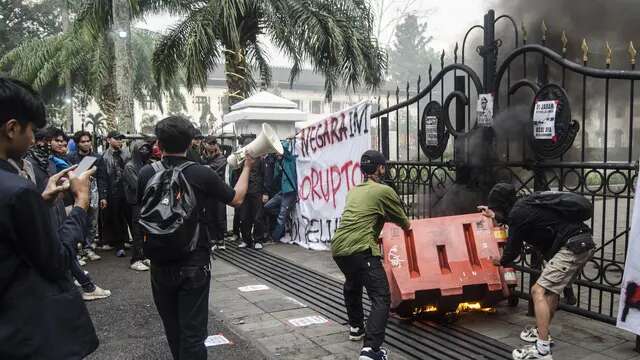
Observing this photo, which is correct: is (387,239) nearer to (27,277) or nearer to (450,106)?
(450,106)

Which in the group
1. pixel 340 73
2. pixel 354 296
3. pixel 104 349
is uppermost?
pixel 340 73

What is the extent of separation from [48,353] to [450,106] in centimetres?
494

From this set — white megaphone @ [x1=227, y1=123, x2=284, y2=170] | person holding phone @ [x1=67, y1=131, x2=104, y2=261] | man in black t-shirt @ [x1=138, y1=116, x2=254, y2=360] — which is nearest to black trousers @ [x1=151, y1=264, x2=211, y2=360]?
man in black t-shirt @ [x1=138, y1=116, x2=254, y2=360]

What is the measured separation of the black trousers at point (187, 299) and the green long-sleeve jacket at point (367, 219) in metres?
1.25

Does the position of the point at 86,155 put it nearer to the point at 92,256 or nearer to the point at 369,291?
the point at 92,256

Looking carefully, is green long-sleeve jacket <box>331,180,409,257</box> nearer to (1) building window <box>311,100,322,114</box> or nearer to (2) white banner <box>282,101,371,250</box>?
(2) white banner <box>282,101,371,250</box>

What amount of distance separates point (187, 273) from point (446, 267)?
7.92 ft

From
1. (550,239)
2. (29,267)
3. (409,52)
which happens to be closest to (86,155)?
(29,267)

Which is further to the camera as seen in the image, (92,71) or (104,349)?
(92,71)

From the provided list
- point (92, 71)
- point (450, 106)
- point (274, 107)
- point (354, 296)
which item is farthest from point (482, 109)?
point (92, 71)

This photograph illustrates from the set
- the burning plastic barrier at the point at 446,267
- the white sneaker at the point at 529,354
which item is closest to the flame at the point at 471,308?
the burning plastic barrier at the point at 446,267

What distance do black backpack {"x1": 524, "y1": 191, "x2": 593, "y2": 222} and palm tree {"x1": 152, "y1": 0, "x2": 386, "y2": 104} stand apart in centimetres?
905

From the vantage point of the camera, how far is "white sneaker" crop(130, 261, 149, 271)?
6937 millimetres

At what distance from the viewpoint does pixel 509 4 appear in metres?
9.20
